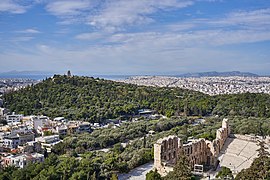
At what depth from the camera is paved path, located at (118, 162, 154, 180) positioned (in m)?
18.8

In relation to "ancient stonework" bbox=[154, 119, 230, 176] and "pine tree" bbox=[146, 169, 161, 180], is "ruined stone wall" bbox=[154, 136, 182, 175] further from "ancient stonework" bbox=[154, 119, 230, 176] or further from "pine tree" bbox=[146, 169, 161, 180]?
"pine tree" bbox=[146, 169, 161, 180]

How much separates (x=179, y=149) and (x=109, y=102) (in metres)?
30.0

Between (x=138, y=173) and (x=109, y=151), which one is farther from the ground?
(x=138, y=173)

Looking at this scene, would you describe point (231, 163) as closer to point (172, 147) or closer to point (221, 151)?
point (221, 151)

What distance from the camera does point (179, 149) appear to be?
18219 mm

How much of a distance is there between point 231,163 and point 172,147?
11.5ft

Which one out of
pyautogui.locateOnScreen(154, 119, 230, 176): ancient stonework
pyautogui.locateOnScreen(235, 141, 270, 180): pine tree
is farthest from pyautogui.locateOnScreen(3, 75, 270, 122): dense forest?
pyautogui.locateOnScreen(235, 141, 270, 180): pine tree

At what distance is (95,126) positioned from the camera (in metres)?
38.8

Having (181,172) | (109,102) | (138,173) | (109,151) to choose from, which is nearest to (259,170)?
(181,172)

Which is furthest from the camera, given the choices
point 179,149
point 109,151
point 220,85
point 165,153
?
point 220,85

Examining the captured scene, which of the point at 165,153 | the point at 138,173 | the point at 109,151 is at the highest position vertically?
the point at 165,153

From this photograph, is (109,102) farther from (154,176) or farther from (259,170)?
(259,170)

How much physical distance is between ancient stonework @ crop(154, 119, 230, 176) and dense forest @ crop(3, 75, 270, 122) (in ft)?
59.4

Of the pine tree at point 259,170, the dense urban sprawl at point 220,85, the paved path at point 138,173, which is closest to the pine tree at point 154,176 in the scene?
the paved path at point 138,173
